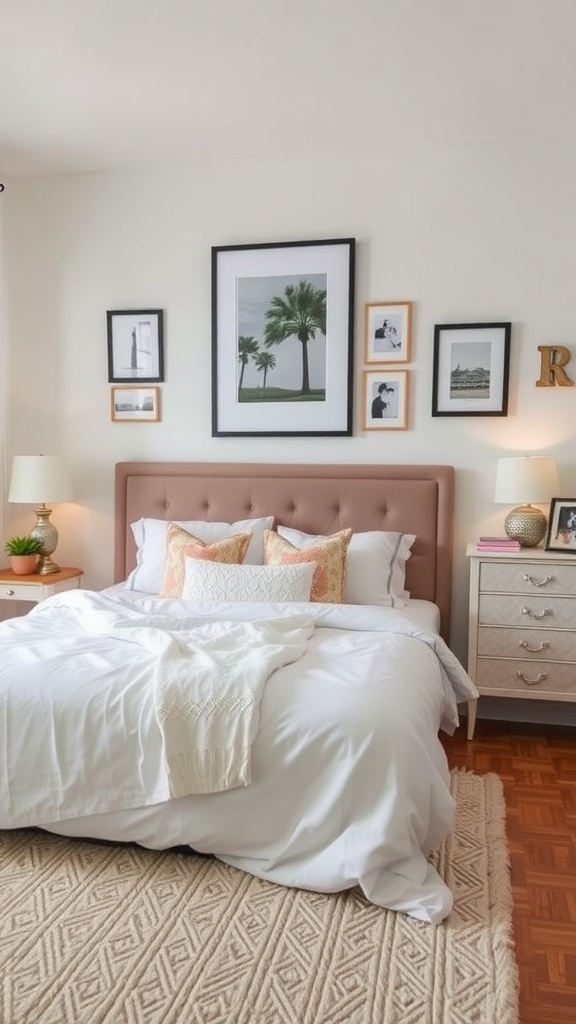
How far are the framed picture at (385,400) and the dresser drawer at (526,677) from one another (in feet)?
4.05

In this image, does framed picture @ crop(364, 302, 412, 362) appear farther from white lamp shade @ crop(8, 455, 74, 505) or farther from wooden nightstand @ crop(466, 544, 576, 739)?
white lamp shade @ crop(8, 455, 74, 505)

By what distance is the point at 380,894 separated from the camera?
2004mm

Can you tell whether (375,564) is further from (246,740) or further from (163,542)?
(246,740)

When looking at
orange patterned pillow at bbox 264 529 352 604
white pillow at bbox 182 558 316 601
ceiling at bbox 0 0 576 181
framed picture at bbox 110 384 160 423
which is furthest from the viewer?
framed picture at bbox 110 384 160 423

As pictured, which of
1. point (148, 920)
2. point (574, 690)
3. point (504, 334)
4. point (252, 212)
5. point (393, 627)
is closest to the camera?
point (148, 920)

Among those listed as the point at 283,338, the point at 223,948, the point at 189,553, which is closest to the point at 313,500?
the point at 189,553

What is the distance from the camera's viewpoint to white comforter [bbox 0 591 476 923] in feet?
6.64

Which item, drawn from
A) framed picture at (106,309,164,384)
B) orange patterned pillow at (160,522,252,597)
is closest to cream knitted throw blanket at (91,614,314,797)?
orange patterned pillow at (160,522,252,597)

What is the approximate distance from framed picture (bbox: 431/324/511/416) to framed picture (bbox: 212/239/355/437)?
17.6 inches

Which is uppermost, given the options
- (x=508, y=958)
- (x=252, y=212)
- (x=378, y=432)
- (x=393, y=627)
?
(x=252, y=212)

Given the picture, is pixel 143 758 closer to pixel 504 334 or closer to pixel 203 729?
pixel 203 729

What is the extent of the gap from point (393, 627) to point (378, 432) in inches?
51.0

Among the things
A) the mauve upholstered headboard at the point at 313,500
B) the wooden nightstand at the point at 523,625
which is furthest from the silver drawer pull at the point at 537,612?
the mauve upholstered headboard at the point at 313,500

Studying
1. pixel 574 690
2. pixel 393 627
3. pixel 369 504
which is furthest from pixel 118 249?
pixel 574 690
